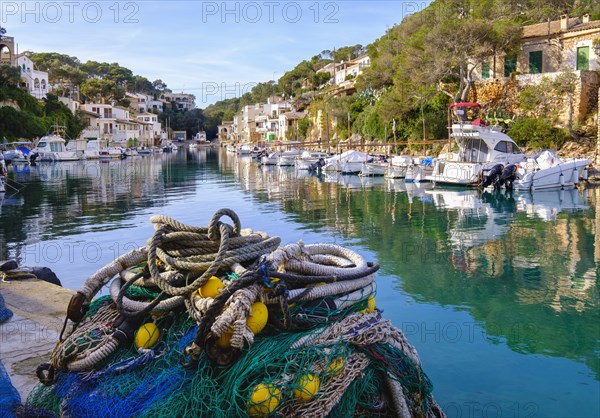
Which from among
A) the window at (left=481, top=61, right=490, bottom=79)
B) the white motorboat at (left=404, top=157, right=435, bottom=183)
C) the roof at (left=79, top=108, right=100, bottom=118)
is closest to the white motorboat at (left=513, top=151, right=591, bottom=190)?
the white motorboat at (left=404, top=157, right=435, bottom=183)

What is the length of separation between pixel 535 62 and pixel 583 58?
3.26 m

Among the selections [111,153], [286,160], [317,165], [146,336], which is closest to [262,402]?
[146,336]

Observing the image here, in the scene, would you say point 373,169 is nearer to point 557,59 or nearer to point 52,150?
point 557,59

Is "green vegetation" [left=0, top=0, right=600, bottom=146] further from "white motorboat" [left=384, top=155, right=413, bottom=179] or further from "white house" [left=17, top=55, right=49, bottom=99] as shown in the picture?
"white house" [left=17, top=55, right=49, bottom=99]

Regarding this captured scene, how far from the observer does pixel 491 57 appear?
4219 centimetres

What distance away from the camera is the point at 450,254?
533 inches

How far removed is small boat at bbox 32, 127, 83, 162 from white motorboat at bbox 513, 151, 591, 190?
48536mm

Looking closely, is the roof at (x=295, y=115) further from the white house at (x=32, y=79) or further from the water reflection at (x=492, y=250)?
the water reflection at (x=492, y=250)

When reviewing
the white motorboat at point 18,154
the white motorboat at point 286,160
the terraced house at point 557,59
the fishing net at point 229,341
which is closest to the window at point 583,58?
the terraced house at point 557,59

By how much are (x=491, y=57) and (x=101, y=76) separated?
10241 cm

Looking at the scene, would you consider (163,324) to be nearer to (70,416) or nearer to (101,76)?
(70,416)

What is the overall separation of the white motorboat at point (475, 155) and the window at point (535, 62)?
1343cm

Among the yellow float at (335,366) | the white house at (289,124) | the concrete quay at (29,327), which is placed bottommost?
the concrete quay at (29,327)

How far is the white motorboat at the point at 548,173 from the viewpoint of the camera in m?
26.8
